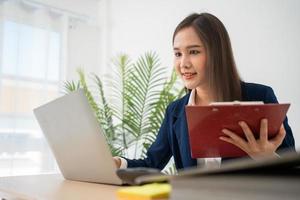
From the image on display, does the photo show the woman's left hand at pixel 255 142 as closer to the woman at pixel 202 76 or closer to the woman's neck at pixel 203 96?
the woman at pixel 202 76

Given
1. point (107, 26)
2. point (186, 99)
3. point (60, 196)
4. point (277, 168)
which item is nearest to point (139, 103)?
point (186, 99)

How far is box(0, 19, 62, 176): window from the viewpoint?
9.26 ft

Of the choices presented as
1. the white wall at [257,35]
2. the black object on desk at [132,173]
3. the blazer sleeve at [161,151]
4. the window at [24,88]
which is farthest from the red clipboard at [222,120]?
the window at [24,88]

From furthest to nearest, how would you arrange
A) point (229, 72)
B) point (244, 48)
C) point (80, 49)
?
point (80, 49) → point (244, 48) → point (229, 72)

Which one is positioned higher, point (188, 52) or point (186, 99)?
point (188, 52)

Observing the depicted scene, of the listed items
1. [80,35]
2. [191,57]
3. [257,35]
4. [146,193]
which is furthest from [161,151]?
[80,35]

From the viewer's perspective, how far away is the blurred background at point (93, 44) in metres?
2.14

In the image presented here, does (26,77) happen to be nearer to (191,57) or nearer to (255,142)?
(191,57)

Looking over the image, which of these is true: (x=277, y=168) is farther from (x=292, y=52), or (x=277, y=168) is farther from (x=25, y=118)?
(x=25, y=118)

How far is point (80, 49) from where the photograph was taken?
3400mm

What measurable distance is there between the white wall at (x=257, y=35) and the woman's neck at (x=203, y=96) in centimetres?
90

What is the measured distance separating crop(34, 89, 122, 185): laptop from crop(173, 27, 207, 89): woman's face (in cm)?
58

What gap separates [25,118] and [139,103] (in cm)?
115

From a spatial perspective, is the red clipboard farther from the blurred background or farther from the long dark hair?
the blurred background
